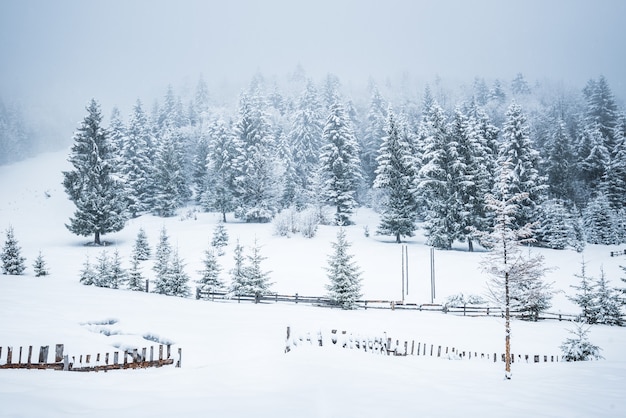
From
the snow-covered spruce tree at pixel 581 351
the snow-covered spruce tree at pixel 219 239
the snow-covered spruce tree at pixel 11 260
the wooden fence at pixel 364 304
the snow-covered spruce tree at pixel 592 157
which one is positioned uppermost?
the snow-covered spruce tree at pixel 592 157

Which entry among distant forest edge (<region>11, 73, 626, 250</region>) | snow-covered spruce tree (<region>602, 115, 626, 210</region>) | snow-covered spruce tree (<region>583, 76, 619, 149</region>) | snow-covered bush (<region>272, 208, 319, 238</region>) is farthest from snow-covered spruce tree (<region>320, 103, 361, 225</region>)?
snow-covered spruce tree (<region>583, 76, 619, 149</region>)

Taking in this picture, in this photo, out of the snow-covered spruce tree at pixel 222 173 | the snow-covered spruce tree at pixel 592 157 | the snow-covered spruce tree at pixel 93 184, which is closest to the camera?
the snow-covered spruce tree at pixel 93 184

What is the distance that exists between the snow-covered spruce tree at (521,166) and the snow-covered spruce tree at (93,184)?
151 feet

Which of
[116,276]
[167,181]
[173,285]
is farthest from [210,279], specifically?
[167,181]

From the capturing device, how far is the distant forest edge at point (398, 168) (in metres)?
42.8

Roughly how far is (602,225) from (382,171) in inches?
1117

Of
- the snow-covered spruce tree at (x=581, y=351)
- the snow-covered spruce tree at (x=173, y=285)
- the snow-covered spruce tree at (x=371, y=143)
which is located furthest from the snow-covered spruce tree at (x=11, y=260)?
the snow-covered spruce tree at (x=371, y=143)

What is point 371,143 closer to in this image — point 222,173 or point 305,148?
point 305,148

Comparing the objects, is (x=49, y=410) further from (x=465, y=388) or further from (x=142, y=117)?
(x=142, y=117)

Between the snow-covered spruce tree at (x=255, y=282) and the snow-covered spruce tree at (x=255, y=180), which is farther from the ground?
the snow-covered spruce tree at (x=255, y=180)

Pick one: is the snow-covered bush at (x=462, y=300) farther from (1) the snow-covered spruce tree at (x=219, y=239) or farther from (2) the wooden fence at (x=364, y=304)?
(1) the snow-covered spruce tree at (x=219, y=239)

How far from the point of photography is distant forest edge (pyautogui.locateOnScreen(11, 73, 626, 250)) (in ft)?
141

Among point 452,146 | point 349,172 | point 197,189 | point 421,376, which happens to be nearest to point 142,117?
point 197,189

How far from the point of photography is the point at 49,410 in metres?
6.29
